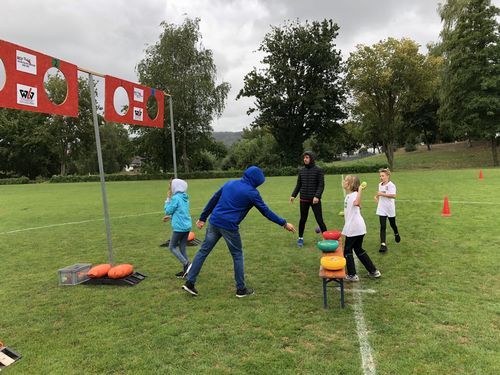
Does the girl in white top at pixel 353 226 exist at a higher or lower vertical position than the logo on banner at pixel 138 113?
lower

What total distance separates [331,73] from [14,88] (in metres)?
45.6

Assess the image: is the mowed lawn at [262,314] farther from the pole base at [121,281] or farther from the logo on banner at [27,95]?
the logo on banner at [27,95]

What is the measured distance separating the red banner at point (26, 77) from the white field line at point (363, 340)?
5129 mm

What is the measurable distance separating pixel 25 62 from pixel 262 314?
4779 mm

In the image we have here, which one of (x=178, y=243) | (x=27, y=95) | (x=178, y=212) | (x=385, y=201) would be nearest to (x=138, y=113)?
(x=27, y=95)

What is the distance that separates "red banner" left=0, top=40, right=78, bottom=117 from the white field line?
16.8ft

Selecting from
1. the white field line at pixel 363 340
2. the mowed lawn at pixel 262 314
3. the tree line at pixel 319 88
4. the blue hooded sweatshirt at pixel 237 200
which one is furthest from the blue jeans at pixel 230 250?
the tree line at pixel 319 88

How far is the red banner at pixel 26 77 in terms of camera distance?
4895 mm

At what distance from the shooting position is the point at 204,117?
44.4 meters

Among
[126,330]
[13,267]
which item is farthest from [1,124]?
[126,330]

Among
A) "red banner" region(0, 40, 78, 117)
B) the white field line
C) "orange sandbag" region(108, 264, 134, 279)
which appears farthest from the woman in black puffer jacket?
"red banner" region(0, 40, 78, 117)

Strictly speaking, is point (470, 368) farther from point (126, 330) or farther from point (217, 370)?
point (126, 330)

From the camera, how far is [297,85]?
45938 millimetres

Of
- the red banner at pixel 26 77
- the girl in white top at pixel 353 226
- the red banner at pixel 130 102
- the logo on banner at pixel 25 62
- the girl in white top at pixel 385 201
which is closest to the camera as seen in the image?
the red banner at pixel 26 77
